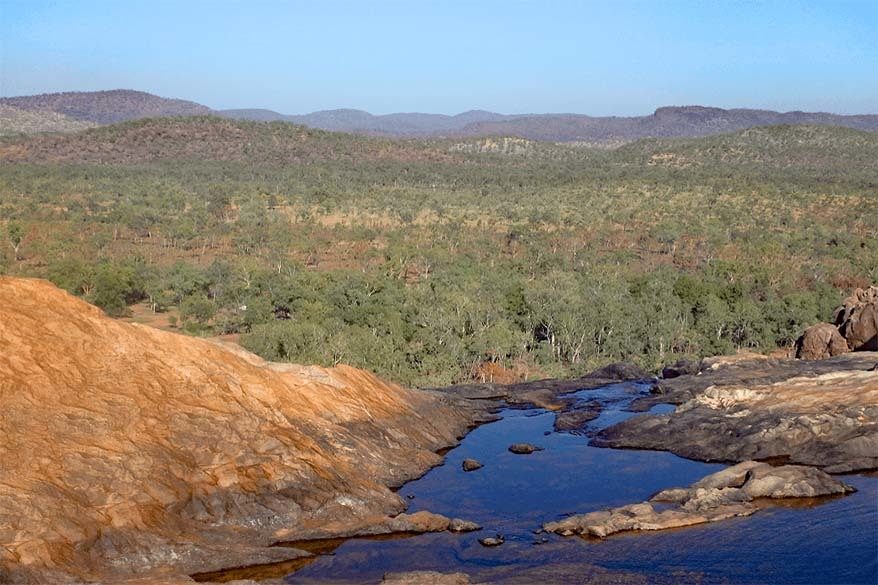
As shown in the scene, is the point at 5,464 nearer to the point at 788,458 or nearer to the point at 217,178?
the point at 788,458

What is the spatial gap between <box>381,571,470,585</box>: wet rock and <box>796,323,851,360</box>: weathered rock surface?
3594 cm

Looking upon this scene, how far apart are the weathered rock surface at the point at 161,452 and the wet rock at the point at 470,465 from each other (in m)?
1.07

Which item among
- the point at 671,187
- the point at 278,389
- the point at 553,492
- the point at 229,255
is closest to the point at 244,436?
the point at 278,389

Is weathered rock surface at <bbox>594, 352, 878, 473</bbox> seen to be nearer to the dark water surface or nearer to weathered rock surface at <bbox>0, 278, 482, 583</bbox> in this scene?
the dark water surface

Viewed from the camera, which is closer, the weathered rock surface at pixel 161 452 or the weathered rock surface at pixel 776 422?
the weathered rock surface at pixel 161 452

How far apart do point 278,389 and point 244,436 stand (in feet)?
12.7

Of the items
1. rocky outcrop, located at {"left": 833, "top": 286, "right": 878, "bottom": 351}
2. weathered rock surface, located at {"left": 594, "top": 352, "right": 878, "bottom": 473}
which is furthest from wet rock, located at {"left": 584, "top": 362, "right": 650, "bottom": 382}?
rocky outcrop, located at {"left": 833, "top": 286, "right": 878, "bottom": 351}

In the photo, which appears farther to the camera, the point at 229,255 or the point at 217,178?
the point at 217,178

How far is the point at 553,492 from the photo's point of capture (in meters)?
32.0

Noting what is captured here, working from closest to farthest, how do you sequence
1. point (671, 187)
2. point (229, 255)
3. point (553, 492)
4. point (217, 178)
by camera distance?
1. point (553, 492)
2. point (229, 255)
3. point (671, 187)
4. point (217, 178)

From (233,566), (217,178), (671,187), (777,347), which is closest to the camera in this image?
(233,566)

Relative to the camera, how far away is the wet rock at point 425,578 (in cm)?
2244

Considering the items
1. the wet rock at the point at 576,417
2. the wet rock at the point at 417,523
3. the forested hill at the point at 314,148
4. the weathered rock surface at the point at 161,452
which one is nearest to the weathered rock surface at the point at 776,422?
the wet rock at the point at 576,417

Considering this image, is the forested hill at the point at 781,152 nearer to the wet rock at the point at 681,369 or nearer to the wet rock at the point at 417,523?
the wet rock at the point at 681,369
